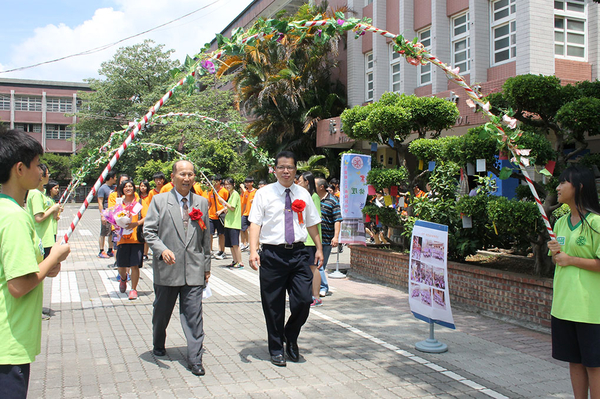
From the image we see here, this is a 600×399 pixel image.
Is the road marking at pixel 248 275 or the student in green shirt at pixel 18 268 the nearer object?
the student in green shirt at pixel 18 268

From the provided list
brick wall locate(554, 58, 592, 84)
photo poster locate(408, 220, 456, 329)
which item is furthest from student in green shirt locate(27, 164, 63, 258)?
brick wall locate(554, 58, 592, 84)

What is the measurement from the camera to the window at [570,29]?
13328mm

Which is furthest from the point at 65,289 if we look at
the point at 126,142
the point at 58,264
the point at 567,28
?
the point at 567,28

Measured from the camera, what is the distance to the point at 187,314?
4.92m

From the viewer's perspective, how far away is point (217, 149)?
79.6 feet

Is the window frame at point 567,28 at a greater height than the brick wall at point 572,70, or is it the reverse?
the window frame at point 567,28

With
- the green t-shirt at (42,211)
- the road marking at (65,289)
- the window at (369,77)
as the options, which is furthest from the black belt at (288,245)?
the window at (369,77)

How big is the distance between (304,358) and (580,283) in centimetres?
274

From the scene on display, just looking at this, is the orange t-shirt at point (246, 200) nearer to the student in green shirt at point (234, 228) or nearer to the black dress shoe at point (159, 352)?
the student in green shirt at point (234, 228)

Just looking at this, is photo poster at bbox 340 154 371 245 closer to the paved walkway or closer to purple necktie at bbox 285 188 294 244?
the paved walkway

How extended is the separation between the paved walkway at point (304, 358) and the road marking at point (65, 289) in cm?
11

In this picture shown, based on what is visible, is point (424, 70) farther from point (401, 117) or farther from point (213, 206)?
point (213, 206)

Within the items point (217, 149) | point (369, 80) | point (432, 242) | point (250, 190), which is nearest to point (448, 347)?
point (432, 242)

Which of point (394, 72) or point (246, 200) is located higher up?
point (394, 72)
